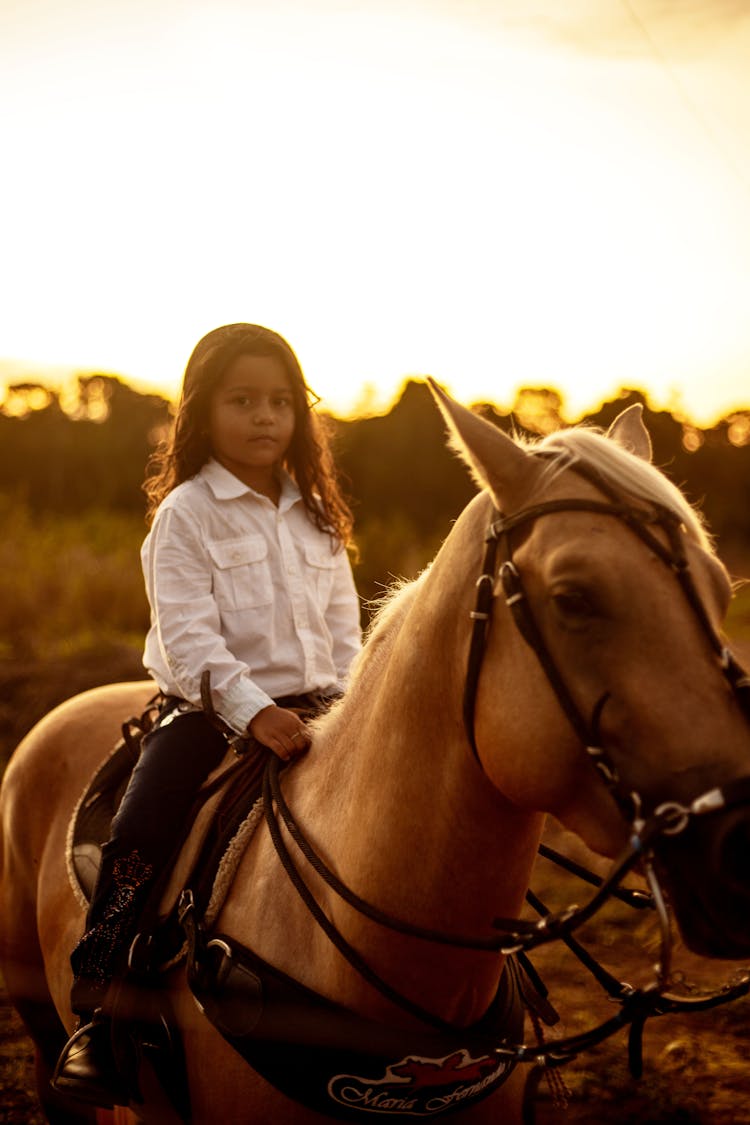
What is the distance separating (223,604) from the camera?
109 inches

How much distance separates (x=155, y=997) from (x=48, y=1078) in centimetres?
179

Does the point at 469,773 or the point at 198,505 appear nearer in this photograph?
the point at 469,773

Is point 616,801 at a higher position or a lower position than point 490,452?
lower

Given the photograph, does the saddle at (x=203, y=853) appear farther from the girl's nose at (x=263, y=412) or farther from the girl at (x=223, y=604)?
the girl's nose at (x=263, y=412)

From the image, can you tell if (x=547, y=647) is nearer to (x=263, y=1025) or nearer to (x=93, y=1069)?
(x=263, y=1025)

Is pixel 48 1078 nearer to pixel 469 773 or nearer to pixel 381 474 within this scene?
pixel 469 773

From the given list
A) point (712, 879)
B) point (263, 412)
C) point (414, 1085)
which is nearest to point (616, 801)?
point (712, 879)

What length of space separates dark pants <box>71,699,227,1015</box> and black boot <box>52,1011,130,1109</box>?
0.06m

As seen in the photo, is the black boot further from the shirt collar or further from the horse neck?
the shirt collar

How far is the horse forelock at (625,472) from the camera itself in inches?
66.2

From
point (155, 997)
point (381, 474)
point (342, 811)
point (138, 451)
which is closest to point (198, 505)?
point (342, 811)

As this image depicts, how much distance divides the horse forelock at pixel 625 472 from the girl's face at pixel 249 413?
4.27ft

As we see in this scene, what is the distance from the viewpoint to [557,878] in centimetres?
604

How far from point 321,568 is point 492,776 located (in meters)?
1.47
